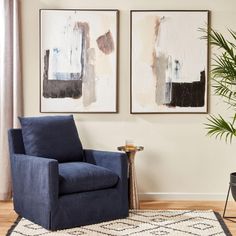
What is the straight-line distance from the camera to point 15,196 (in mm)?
4348

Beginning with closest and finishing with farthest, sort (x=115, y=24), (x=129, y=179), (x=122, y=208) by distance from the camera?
(x=122, y=208), (x=129, y=179), (x=115, y=24)

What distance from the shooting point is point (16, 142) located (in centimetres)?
433

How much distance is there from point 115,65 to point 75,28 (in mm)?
538

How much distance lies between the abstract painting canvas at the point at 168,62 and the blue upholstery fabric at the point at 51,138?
79 cm

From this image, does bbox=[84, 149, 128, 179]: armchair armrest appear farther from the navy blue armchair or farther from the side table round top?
the side table round top

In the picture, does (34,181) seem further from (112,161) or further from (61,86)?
(61,86)

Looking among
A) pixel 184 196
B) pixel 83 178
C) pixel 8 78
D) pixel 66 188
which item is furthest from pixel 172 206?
pixel 8 78

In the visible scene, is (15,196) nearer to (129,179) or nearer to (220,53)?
(129,179)

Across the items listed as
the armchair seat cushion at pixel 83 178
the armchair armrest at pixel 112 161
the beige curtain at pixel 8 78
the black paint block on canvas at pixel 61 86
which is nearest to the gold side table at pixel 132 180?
the armchair armrest at pixel 112 161

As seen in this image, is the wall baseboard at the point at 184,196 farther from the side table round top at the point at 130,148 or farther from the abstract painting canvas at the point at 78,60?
the abstract painting canvas at the point at 78,60

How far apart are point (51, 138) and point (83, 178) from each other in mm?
582

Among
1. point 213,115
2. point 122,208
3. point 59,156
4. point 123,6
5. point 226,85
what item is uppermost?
point 123,6

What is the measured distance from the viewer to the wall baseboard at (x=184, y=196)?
4996mm

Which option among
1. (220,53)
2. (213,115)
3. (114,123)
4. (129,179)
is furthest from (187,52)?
(129,179)
